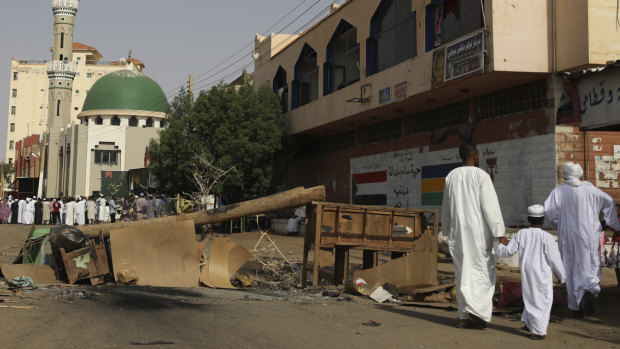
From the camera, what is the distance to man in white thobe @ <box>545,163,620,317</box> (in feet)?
21.2

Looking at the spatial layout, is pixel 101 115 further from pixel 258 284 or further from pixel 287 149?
pixel 258 284

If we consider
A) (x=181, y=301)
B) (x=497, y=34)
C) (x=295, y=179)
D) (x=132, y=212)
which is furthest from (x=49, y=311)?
(x=295, y=179)

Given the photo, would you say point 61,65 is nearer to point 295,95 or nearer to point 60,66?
point 60,66

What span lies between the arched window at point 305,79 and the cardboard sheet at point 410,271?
16903 mm

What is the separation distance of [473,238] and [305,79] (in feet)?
66.4

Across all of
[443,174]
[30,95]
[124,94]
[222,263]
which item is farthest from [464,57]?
[30,95]

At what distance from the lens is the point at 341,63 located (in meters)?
22.6

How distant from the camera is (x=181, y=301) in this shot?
696 centimetres

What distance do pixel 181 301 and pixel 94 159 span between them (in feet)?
142

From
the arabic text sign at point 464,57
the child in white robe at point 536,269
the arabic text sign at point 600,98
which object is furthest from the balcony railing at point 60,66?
the child in white robe at point 536,269

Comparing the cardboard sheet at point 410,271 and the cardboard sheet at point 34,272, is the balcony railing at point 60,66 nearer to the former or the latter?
the cardboard sheet at point 34,272

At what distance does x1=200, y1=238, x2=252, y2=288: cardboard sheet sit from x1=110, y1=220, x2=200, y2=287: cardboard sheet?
0.57 ft

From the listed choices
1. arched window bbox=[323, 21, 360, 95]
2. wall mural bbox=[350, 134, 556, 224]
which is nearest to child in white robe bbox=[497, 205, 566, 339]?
wall mural bbox=[350, 134, 556, 224]

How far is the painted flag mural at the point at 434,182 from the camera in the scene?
17.1m
